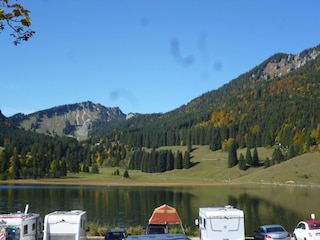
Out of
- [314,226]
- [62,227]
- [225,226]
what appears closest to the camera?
[62,227]

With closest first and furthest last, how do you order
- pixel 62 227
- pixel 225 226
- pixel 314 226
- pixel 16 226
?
pixel 62 227, pixel 16 226, pixel 225 226, pixel 314 226

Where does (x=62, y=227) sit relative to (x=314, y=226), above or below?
above

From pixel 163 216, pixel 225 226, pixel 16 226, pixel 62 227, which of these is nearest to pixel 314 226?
pixel 225 226

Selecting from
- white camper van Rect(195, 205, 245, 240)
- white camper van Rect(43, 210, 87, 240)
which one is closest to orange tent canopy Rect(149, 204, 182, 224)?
white camper van Rect(195, 205, 245, 240)

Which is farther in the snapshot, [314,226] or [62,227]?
[314,226]

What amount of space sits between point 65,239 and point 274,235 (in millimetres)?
15096

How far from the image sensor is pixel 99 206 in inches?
3420

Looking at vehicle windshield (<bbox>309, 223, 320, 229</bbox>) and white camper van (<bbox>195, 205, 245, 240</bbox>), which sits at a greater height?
white camper van (<bbox>195, 205, 245, 240</bbox>)

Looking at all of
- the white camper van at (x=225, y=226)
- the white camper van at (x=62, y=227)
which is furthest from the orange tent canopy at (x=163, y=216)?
the white camper van at (x=62, y=227)

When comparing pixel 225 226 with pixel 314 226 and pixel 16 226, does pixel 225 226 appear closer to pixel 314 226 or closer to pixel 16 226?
pixel 314 226

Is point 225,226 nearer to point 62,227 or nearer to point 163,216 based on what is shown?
point 163,216

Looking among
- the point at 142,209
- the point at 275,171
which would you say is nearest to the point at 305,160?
the point at 275,171

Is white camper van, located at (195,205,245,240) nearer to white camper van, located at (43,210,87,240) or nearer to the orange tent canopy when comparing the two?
the orange tent canopy

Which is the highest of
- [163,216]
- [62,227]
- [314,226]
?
[62,227]
